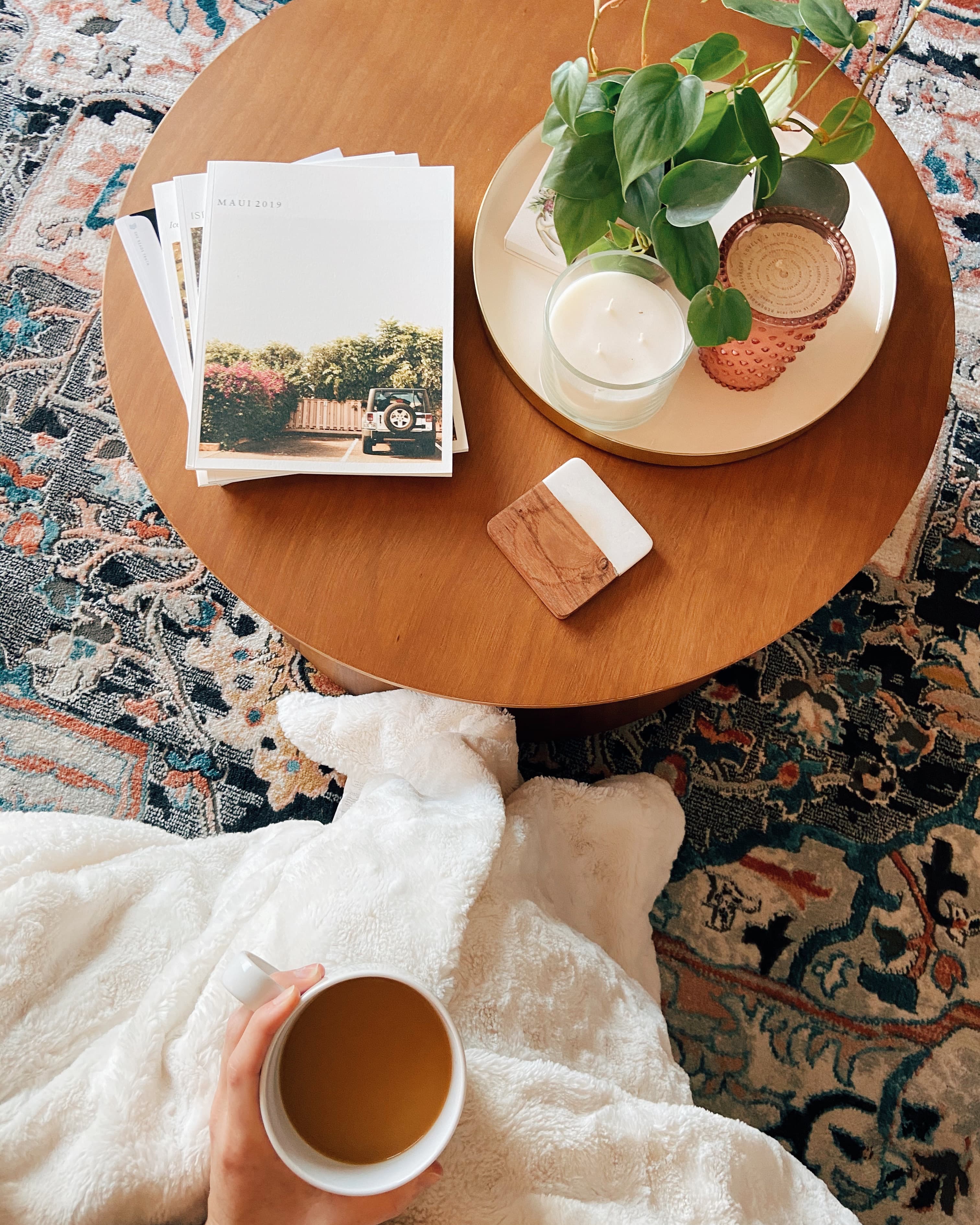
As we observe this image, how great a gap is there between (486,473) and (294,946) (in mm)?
448

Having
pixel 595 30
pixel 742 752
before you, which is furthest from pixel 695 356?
pixel 742 752

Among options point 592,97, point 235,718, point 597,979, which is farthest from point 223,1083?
point 592,97

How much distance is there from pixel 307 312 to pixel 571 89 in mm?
300

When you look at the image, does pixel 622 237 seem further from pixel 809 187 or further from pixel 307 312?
pixel 307 312

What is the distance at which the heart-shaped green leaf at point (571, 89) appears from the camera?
0.71 meters

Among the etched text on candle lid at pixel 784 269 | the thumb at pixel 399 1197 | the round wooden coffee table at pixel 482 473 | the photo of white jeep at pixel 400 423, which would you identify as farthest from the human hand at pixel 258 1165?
the etched text on candle lid at pixel 784 269

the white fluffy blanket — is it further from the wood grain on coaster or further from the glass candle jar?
the glass candle jar

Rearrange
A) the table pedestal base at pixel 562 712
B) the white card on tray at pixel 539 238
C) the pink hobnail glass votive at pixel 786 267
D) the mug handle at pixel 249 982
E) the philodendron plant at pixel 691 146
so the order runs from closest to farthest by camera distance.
A: the mug handle at pixel 249 982 → the philodendron plant at pixel 691 146 → the pink hobnail glass votive at pixel 786 267 → the white card on tray at pixel 539 238 → the table pedestal base at pixel 562 712

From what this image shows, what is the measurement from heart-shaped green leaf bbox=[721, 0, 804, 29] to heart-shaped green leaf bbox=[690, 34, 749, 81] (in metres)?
0.02

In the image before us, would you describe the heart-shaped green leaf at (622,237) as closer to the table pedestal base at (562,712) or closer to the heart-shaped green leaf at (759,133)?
the heart-shaped green leaf at (759,133)

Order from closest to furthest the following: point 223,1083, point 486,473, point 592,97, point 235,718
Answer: point 223,1083 < point 592,97 < point 486,473 < point 235,718

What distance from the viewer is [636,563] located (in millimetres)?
814

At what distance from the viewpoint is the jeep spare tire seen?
2.65ft

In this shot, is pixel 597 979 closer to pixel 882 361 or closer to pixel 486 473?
pixel 486 473
